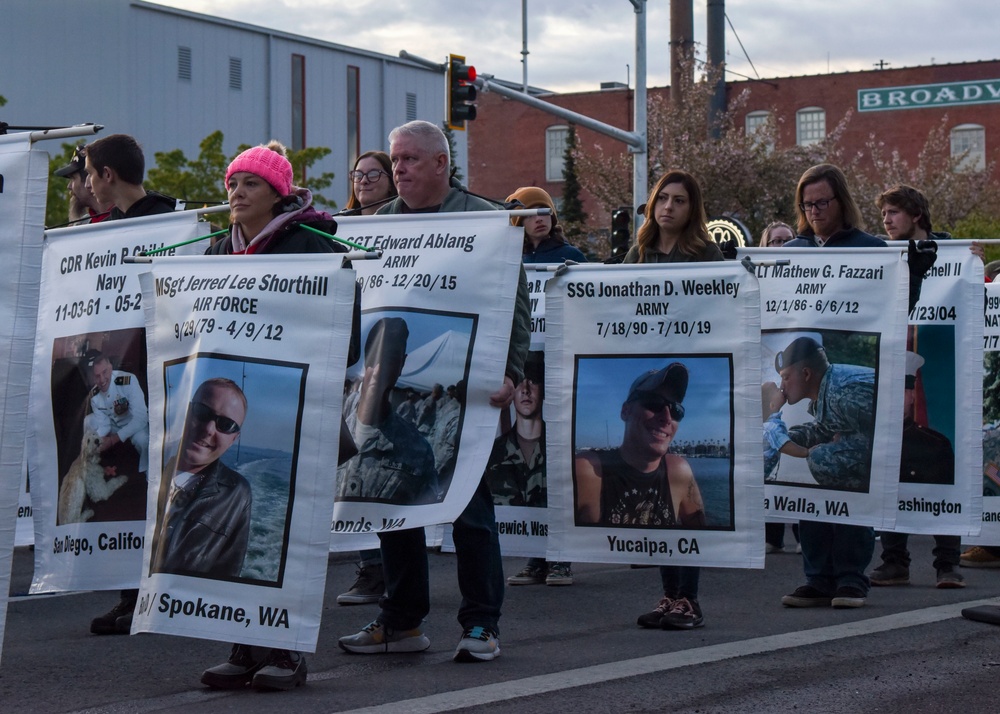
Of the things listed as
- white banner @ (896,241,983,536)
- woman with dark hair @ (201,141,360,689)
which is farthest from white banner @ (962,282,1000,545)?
woman with dark hair @ (201,141,360,689)

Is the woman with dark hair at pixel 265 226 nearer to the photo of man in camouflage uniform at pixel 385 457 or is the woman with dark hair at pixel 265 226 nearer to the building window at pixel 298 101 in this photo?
the photo of man in camouflage uniform at pixel 385 457

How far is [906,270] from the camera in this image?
22.7 ft

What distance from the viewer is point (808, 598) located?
7.02m

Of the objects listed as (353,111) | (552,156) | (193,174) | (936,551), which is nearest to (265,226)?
(936,551)

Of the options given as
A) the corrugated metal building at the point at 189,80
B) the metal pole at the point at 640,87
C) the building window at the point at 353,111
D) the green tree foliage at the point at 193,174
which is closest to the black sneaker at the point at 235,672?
the metal pole at the point at 640,87

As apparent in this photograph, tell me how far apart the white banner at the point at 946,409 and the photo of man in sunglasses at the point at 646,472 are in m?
1.79

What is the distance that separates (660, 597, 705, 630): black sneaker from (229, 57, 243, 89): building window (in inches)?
1698

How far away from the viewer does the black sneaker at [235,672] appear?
5016mm

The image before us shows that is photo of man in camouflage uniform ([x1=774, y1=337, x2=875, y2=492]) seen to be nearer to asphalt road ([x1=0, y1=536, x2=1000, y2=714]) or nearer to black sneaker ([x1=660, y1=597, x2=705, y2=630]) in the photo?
asphalt road ([x1=0, y1=536, x2=1000, y2=714])

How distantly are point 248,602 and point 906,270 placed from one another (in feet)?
12.4

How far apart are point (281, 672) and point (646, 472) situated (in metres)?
1.99

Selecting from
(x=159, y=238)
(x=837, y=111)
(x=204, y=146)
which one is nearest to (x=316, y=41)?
(x=204, y=146)

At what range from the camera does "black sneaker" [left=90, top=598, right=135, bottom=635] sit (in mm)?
6305

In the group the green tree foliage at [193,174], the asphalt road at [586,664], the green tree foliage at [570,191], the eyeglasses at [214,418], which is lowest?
the asphalt road at [586,664]
